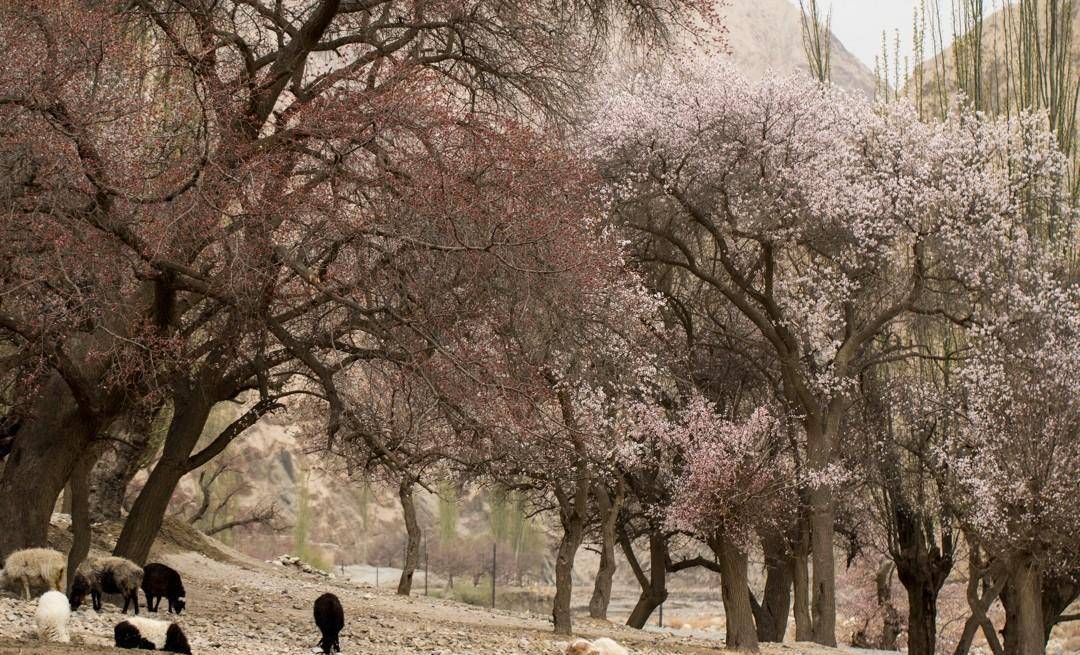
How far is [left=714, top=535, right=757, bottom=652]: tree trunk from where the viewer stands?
20734 mm

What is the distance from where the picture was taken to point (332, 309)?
13781 mm

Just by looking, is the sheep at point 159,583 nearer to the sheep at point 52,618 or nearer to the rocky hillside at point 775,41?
the sheep at point 52,618

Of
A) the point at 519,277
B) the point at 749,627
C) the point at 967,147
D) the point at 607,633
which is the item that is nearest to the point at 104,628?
the point at 519,277

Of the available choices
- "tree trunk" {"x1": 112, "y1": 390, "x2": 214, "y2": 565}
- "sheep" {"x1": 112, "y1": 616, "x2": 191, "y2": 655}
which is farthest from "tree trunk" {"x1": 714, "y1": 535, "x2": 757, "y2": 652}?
"sheep" {"x1": 112, "y1": 616, "x2": 191, "y2": 655}

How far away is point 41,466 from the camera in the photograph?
47.4 feet

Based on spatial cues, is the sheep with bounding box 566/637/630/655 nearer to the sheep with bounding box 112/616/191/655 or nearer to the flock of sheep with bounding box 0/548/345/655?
the flock of sheep with bounding box 0/548/345/655

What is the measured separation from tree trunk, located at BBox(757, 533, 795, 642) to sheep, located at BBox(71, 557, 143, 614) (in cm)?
1773

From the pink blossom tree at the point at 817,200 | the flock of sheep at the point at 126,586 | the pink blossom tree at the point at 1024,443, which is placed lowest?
the flock of sheep at the point at 126,586

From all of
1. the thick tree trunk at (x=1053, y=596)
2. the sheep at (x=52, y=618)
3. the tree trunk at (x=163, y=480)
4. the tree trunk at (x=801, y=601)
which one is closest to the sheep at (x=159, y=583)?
the tree trunk at (x=163, y=480)

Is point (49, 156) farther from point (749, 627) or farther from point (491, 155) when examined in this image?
point (749, 627)

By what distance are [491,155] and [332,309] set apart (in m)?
2.53

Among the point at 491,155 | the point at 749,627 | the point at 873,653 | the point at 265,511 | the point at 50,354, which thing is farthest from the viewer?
the point at 265,511

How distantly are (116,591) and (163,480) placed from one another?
2652 millimetres

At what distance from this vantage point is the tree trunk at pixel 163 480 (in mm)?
16188
